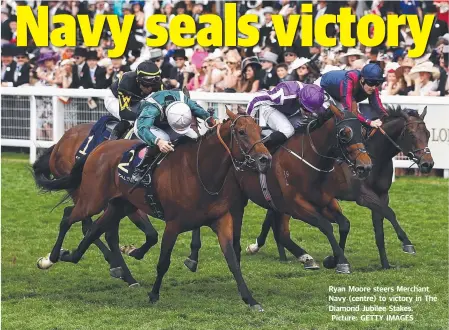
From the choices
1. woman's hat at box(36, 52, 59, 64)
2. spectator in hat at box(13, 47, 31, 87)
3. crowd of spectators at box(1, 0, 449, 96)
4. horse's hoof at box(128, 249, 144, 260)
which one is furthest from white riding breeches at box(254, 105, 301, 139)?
woman's hat at box(36, 52, 59, 64)

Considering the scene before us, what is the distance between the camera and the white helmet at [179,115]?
8.49 metres

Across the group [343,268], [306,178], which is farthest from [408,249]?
[306,178]

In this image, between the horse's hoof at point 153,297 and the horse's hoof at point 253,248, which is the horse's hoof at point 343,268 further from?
the horse's hoof at point 153,297

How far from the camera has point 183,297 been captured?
9023mm

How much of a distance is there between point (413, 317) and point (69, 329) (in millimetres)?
2525

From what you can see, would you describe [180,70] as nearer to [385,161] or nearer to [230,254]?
[385,161]

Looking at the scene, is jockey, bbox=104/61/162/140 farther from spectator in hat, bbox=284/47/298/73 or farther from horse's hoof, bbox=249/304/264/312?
spectator in hat, bbox=284/47/298/73

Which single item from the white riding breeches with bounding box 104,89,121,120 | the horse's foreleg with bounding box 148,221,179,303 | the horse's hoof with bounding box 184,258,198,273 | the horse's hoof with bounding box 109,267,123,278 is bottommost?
the horse's hoof with bounding box 184,258,198,273

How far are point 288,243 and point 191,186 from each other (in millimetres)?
2100

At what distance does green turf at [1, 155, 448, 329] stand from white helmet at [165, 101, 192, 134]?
54.8 inches

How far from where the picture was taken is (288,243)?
34.0 feet

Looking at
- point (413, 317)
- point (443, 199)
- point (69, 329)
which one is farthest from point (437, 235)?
point (69, 329)

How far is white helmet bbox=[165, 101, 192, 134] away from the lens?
27.9 feet

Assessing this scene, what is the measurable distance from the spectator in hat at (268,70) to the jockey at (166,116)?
6711 millimetres
